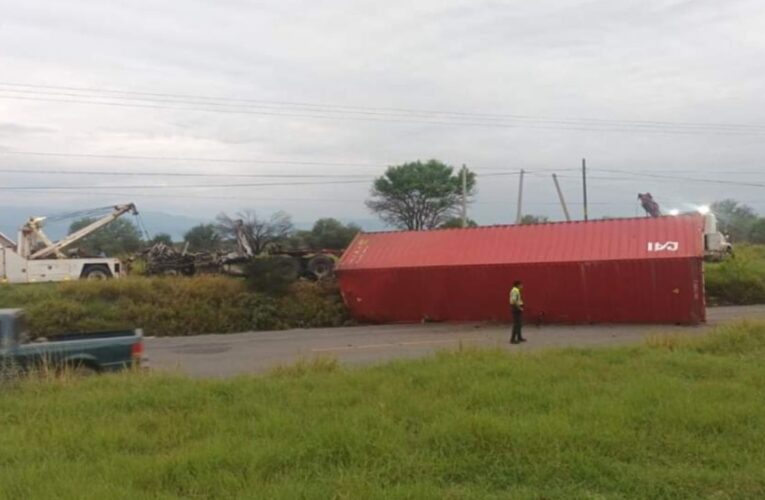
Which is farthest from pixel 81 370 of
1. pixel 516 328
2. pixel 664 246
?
pixel 664 246

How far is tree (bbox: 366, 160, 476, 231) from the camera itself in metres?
74.4

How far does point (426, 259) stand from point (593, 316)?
574 centimetres

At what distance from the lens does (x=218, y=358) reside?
17.2 meters

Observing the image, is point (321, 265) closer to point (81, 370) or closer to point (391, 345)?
point (391, 345)

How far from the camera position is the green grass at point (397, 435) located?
210 inches

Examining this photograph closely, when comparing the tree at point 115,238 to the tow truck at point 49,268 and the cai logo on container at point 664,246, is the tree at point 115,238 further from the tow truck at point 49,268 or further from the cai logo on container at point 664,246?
the cai logo on container at point 664,246

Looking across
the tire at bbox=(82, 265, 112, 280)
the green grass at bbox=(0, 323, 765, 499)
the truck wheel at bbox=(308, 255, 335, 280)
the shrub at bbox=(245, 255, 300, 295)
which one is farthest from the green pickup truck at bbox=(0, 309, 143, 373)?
the tire at bbox=(82, 265, 112, 280)

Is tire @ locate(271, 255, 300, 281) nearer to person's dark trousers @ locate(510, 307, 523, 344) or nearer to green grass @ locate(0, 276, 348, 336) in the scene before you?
green grass @ locate(0, 276, 348, 336)

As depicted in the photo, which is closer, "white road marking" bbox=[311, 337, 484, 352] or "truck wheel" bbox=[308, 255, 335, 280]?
"white road marking" bbox=[311, 337, 484, 352]

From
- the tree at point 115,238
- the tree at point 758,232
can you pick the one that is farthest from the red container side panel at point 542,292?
the tree at point 758,232

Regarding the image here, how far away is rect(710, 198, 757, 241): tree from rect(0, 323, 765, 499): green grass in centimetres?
8195

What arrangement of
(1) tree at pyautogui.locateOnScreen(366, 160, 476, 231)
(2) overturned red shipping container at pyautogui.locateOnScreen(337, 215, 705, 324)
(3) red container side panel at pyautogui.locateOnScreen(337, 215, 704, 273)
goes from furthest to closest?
1. (1) tree at pyautogui.locateOnScreen(366, 160, 476, 231)
2. (3) red container side panel at pyautogui.locateOnScreen(337, 215, 704, 273)
3. (2) overturned red shipping container at pyautogui.locateOnScreen(337, 215, 705, 324)

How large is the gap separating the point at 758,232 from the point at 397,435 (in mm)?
85448

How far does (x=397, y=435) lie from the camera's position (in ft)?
21.2
